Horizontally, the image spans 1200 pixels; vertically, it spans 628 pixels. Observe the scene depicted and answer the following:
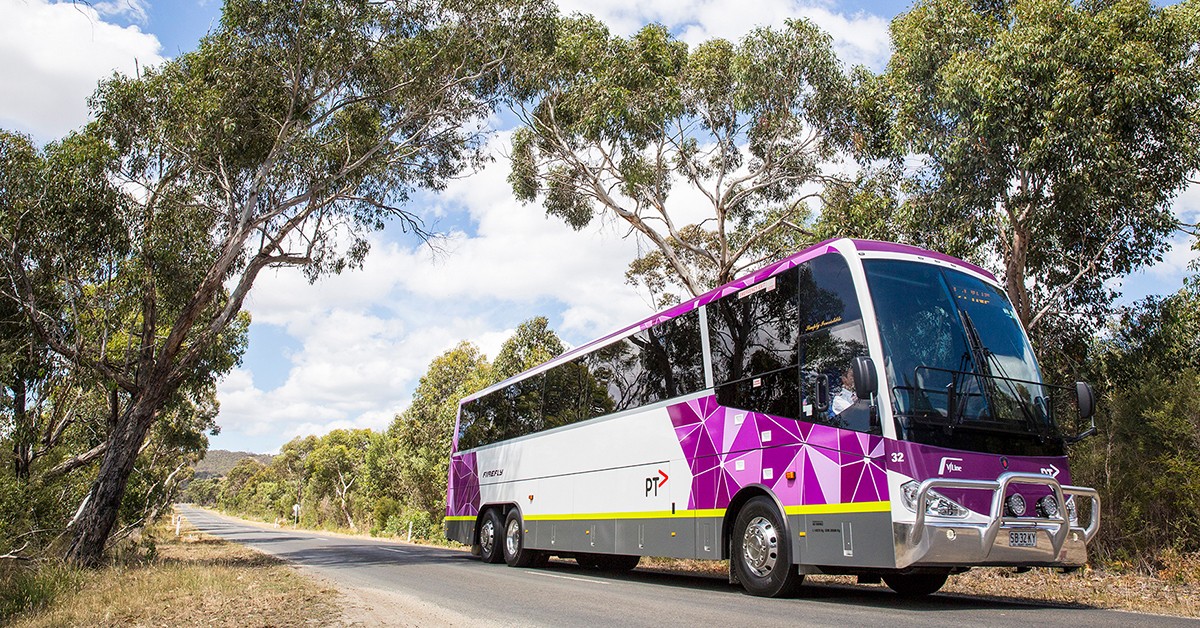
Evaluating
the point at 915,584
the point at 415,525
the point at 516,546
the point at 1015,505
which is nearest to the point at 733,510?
the point at 915,584

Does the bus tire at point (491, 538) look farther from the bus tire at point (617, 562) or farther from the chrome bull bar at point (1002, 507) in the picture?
the chrome bull bar at point (1002, 507)

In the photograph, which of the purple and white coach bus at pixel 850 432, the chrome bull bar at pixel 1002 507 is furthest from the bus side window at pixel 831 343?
the chrome bull bar at pixel 1002 507

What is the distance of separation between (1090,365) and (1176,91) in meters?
5.30

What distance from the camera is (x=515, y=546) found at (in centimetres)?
1499

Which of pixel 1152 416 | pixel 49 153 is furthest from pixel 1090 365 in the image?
pixel 49 153

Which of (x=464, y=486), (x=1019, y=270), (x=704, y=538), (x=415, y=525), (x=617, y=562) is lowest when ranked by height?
(x=415, y=525)

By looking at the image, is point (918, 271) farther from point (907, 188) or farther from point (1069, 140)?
point (907, 188)

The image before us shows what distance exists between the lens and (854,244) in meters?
8.17

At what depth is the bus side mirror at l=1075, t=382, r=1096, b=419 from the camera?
313 inches

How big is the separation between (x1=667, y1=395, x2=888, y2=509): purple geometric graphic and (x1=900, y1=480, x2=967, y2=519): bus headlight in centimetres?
21

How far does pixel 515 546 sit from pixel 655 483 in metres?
5.22

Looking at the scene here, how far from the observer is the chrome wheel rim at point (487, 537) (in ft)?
52.0

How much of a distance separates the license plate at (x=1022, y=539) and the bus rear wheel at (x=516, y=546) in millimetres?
9259

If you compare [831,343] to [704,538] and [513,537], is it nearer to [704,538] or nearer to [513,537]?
[704,538]
